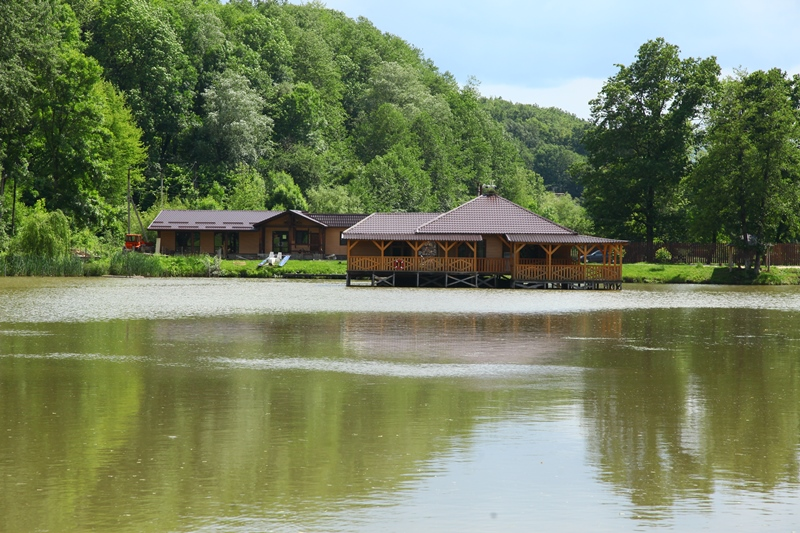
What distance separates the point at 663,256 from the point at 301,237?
27.0m

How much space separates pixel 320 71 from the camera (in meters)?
120

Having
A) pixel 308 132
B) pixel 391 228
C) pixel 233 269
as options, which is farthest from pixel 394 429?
pixel 308 132

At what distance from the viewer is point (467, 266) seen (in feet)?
188

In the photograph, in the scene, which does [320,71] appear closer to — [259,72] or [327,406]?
[259,72]

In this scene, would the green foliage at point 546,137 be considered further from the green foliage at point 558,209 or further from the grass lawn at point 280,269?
the grass lawn at point 280,269

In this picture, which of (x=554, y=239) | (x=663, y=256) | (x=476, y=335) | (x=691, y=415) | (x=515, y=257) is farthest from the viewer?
(x=663, y=256)

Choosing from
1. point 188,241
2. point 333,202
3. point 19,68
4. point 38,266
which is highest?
point 19,68

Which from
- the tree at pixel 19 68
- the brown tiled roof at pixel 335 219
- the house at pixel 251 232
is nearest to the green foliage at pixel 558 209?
the brown tiled roof at pixel 335 219

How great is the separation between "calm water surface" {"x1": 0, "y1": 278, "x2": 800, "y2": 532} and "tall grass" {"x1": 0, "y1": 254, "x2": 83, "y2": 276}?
33.0 m

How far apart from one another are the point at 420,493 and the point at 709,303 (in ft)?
114

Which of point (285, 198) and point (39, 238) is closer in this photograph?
point (39, 238)

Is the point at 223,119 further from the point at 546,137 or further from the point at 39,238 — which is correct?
the point at 546,137

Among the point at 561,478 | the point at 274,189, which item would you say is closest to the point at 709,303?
the point at 561,478

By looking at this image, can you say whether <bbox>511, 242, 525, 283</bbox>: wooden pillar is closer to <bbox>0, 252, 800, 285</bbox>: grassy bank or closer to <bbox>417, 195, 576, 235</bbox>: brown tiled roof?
<bbox>417, 195, 576, 235</bbox>: brown tiled roof
